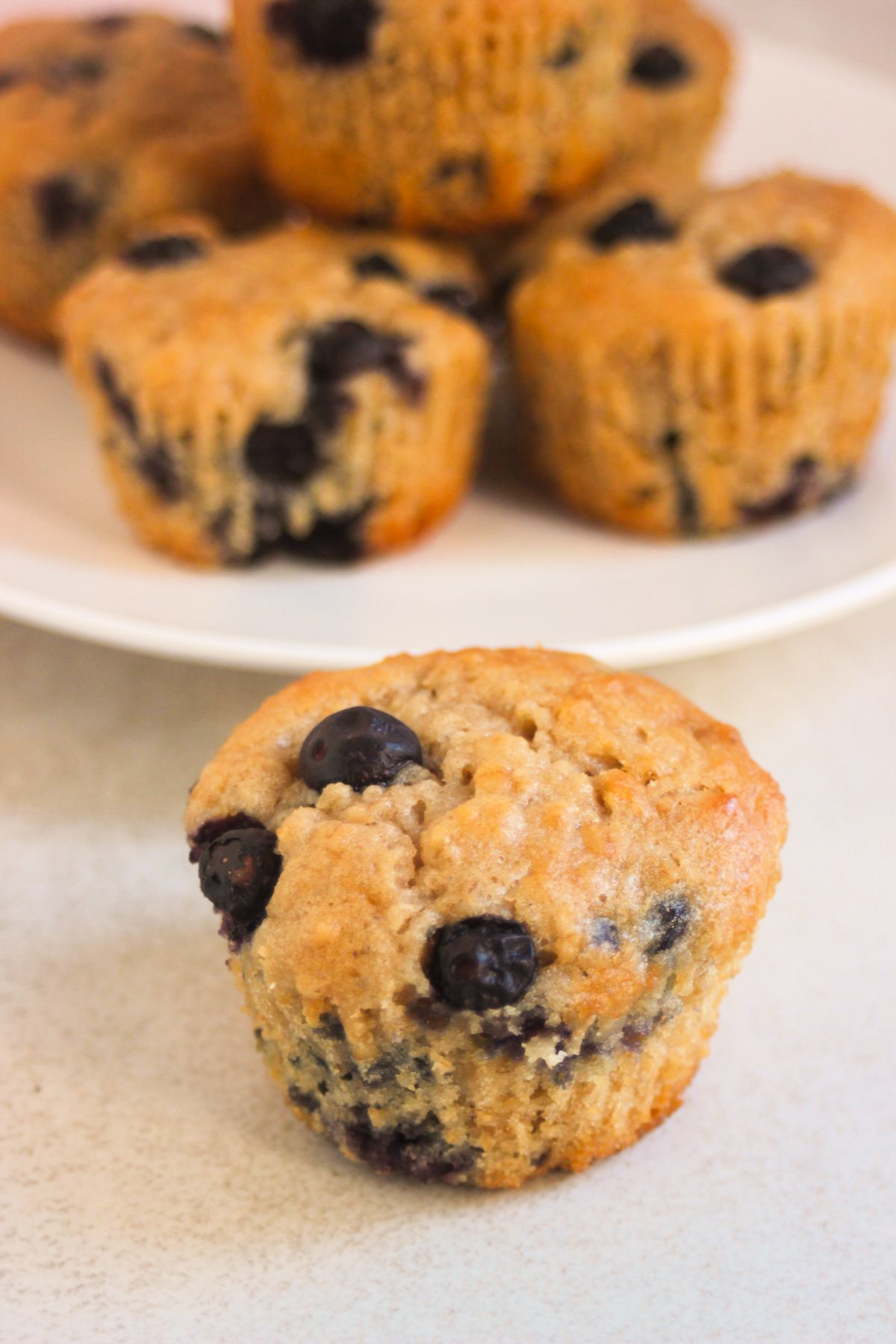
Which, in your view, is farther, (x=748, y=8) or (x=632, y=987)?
(x=748, y=8)

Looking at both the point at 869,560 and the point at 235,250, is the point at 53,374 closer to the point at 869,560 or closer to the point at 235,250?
the point at 235,250

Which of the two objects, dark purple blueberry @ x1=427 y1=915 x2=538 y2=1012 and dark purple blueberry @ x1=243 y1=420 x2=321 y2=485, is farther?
dark purple blueberry @ x1=243 y1=420 x2=321 y2=485

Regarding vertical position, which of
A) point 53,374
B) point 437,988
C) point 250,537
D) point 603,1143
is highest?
point 437,988

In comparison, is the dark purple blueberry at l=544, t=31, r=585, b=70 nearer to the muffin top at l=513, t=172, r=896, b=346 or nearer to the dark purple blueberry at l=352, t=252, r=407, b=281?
the muffin top at l=513, t=172, r=896, b=346

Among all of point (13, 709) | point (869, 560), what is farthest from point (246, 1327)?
point (869, 560)

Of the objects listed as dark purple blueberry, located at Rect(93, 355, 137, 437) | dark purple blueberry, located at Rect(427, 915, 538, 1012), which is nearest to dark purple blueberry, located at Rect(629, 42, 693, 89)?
dark purple blueberry, located at Rect(93, 355, 137, 437)

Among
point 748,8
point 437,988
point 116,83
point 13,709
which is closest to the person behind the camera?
point 437,988

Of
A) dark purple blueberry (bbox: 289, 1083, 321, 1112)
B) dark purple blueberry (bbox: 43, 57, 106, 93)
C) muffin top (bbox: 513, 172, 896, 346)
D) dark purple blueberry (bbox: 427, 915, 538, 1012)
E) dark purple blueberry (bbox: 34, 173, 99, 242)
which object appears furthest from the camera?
dark purple blueberry (bbox: 43, 57, 106, 93)

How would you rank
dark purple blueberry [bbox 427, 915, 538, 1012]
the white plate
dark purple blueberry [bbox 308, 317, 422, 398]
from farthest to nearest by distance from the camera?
dark purple blueberry [bbox 308, 317, 422, 398] → the white plate → dark purple blueberry [bbox 427, 915, 538, 1012]
